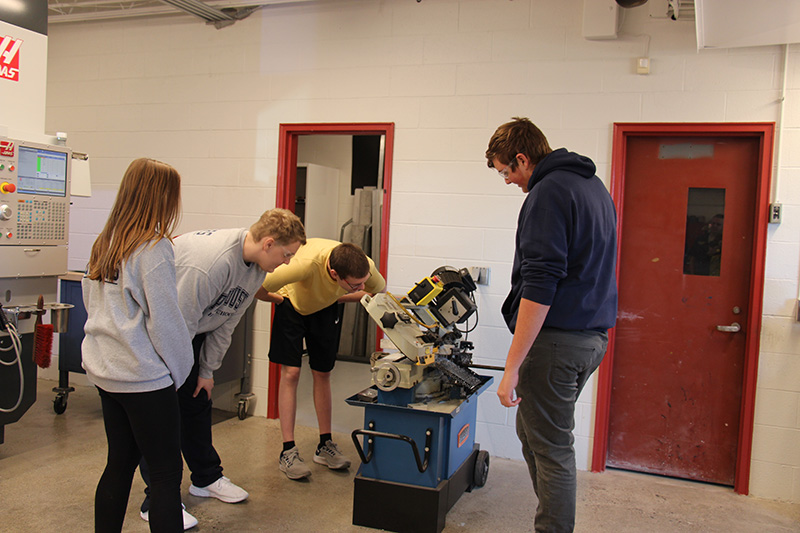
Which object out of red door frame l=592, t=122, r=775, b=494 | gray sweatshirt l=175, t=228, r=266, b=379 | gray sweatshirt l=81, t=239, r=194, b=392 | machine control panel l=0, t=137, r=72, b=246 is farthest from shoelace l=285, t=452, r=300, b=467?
red door frame l=592, t=122, r=775, b=494

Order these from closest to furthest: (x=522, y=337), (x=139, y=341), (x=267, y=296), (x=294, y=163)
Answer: (x=139, y=341) → (x=522, y=337) → (x=267, y=296) → (x=294, y=163)

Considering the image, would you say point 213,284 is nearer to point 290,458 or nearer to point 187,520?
point 187,520

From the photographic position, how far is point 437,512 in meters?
2.62

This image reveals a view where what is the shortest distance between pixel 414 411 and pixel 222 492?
41.5 inches

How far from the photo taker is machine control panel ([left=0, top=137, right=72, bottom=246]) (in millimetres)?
3168

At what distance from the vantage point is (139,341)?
1840 millimetres

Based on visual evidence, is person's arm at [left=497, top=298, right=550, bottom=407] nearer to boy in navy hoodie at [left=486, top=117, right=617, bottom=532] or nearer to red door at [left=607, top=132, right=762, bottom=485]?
boy in navy hoodie at [left=486, top=117, right=617, bottom=532]

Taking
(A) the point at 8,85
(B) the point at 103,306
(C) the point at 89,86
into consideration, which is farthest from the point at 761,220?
(C) the point at 89,86

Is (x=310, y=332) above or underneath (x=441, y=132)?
underneath

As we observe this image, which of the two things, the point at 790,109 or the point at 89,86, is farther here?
the point at 89,86

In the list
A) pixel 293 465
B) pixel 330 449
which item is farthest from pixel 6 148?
pixel 330 449

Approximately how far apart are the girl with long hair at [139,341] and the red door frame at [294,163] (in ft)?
7.08

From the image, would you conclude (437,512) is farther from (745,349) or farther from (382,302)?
(745,349)

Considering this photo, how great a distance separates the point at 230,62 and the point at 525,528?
137 inches
